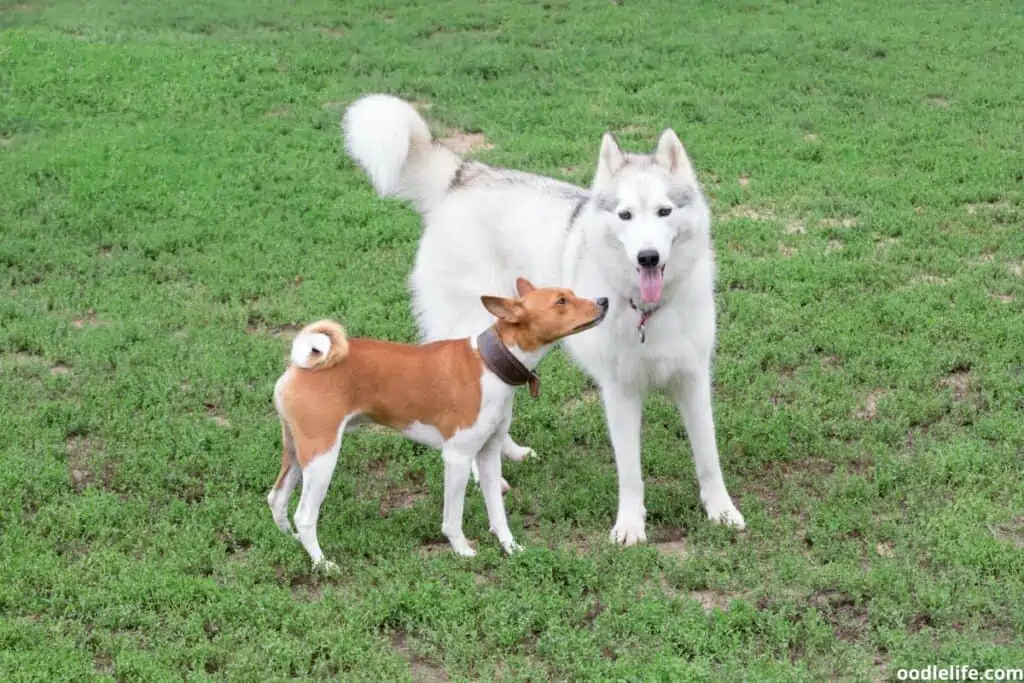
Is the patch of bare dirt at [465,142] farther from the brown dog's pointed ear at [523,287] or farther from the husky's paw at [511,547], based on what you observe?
the husky's paw at [511,547]

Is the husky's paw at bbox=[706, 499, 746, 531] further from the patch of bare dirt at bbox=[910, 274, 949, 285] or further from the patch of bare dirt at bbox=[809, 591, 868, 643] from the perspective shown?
the patch of bare dirt at bbox=[910, 274, 949, 285]

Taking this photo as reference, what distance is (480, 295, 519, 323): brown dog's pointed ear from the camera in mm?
5609

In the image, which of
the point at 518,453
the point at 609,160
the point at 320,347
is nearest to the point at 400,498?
the point at 518,453

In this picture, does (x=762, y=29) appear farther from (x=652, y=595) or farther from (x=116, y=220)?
(x=652, y=595)

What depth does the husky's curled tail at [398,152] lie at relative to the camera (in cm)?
682

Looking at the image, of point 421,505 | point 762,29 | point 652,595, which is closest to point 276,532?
point 421,505

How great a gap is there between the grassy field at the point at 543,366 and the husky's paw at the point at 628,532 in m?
0.15

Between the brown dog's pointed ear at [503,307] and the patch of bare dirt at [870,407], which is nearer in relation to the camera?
the brown dog's pointed ear at [503,307]

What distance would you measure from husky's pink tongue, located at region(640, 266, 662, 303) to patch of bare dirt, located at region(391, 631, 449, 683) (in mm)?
1798

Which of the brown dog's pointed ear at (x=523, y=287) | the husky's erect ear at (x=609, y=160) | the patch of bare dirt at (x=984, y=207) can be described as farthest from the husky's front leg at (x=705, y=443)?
the patch of bare dirt at (x=984, y=207)

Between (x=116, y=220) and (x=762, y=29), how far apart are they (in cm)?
809

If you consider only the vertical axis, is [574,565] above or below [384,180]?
below

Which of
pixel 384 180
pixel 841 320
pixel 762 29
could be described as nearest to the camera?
pixel 384 180

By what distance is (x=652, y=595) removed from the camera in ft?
17.6
